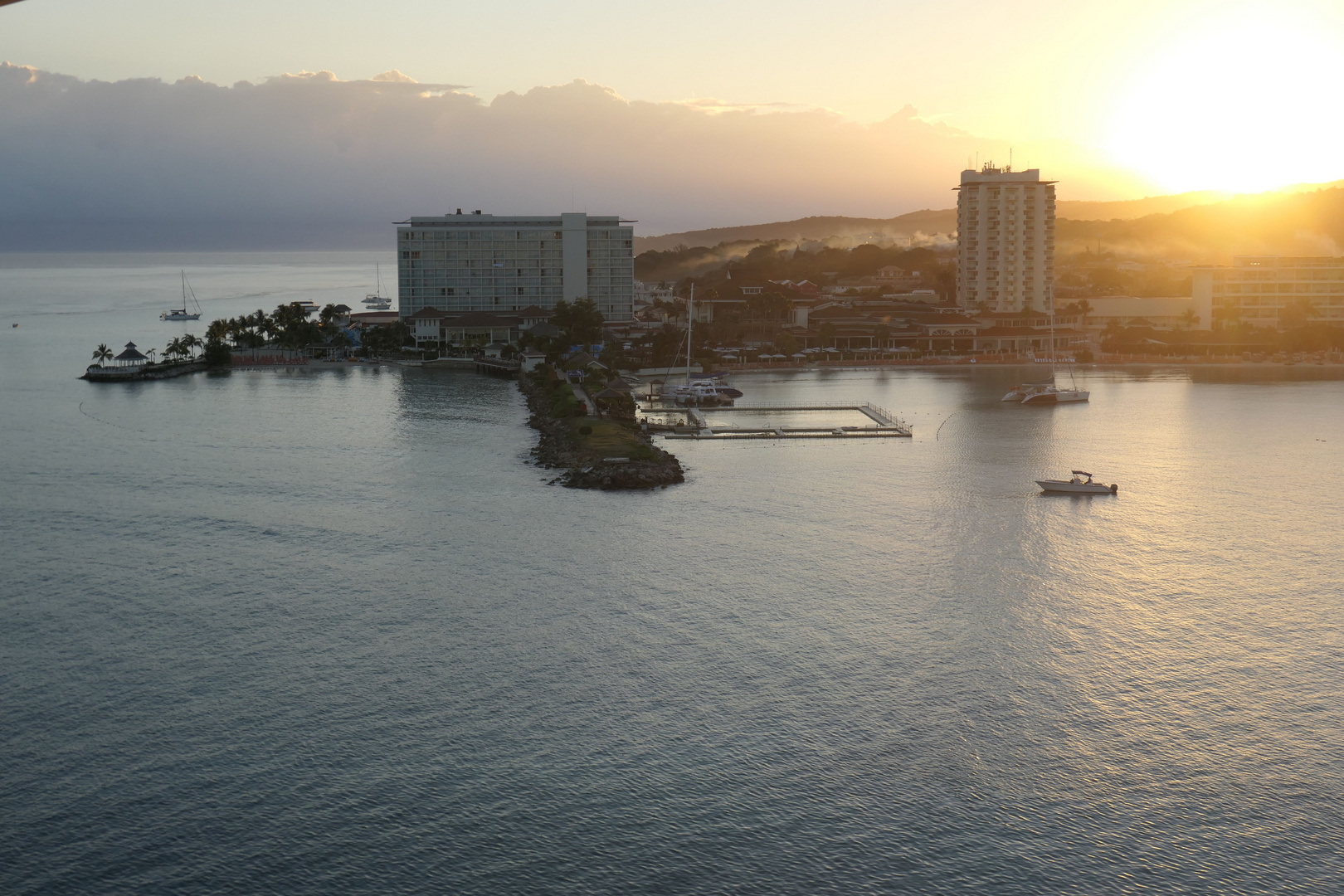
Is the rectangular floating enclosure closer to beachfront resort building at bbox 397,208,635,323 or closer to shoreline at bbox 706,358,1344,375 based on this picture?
shoreline at bbox 706,358,1344,375

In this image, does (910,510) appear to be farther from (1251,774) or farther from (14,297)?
(14,297)

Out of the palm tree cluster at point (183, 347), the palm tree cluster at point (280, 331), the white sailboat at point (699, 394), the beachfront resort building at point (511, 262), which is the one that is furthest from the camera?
the beachfront resort building at point (511, 262)

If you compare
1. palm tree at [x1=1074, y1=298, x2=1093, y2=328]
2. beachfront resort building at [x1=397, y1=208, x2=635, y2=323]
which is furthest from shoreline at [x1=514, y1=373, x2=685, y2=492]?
palm tree at [x1=1074, y1=298, x2=1093, y2=328]

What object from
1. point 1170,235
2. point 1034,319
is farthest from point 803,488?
point 1170,235

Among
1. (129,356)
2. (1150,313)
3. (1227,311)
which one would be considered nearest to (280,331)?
(129,356)

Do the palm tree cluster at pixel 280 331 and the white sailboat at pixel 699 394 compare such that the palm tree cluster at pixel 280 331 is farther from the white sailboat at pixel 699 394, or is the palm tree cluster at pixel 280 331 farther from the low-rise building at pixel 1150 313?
the low-rise building at pixel 1150 313

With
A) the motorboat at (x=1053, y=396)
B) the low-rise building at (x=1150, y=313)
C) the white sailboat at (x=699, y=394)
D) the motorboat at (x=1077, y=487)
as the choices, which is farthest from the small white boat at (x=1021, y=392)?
the low-rise building at (x=1150, y=313)
